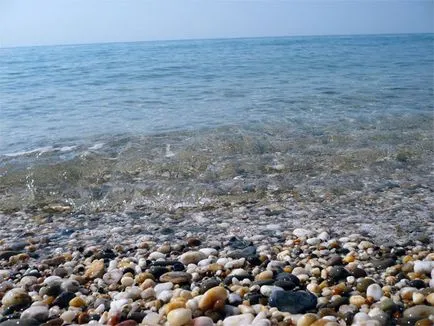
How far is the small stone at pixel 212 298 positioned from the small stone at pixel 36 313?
3.45ft

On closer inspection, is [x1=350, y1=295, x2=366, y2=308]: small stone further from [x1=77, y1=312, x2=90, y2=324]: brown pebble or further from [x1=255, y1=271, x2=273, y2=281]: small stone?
[x1=77, y1=312, x2=90, y2=324]: brown pebble

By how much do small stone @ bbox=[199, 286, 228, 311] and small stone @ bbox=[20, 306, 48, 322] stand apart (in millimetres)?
1051

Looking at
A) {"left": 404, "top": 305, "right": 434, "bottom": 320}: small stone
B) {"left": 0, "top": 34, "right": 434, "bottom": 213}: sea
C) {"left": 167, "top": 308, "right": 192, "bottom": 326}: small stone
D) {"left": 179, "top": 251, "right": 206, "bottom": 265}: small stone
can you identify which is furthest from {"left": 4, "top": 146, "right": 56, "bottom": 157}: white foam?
{"left": 404, "top": 305, "right": 434, "bottom": 320}: small stone

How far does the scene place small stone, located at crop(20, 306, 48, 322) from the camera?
2717 millimetres

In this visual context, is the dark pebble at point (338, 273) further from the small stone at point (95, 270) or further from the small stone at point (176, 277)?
the small stone at point (95, 270)

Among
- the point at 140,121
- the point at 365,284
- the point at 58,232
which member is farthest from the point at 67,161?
the point at 365,284

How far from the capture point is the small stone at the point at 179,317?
257cm

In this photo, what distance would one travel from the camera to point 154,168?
630cm

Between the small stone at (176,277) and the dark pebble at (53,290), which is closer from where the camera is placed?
the dark pebble at (53,290)

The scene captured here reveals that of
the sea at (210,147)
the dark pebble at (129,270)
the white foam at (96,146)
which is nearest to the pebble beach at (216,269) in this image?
the dark pebble at (129,270)

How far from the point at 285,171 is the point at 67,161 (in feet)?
11.7

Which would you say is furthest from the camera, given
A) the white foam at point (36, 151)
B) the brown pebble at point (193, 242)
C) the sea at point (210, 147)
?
the white foam at point (36, 151)

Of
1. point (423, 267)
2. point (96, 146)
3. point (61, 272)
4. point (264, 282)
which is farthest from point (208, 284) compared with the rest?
point (96, 146)

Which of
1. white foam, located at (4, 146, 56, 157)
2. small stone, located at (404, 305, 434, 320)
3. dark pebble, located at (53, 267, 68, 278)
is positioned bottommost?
dark pebble, located at (53, 267, 68, 278)
